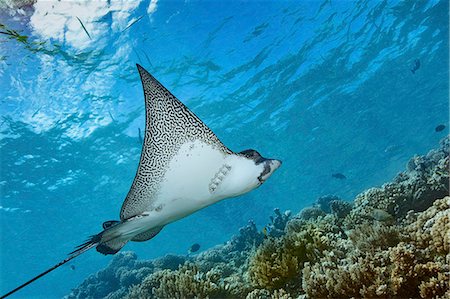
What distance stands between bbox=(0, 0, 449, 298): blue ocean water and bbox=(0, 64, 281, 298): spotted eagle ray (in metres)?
1.70

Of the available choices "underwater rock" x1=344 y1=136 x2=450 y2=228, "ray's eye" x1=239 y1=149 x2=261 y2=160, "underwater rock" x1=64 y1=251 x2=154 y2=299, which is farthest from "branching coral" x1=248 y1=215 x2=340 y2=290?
"underwater rock" x1=64 y1=251 x2=154 y2=299

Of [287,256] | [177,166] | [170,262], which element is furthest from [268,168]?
[170,262]

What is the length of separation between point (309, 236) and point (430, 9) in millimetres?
21340

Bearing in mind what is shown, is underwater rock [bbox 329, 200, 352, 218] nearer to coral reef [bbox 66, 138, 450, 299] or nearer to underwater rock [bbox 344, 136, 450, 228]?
coral reef [bbox 66, 138, 450, 299]

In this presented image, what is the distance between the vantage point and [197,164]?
3.02 metres

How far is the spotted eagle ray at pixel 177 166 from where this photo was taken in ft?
9.77

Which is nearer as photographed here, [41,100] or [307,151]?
[41,100]

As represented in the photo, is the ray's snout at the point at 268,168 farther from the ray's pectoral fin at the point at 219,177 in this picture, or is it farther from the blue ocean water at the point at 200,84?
the blue ocean water at the point at 200,84

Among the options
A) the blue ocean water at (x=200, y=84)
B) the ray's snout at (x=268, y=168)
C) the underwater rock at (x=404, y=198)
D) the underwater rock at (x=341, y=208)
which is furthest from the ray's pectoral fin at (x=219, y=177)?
the underwater rock at (x=341, y=208)

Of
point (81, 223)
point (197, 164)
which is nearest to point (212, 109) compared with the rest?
point (197, 164)

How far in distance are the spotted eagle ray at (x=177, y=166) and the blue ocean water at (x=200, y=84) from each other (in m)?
1.70

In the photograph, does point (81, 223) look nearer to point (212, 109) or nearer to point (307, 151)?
point (212, 109)

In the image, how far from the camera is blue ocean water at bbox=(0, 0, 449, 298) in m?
13.2

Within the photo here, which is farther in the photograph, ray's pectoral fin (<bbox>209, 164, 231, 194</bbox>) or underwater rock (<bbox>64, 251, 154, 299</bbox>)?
underwater rock (<bbox>64, 251, 154, 299</bbox>)
